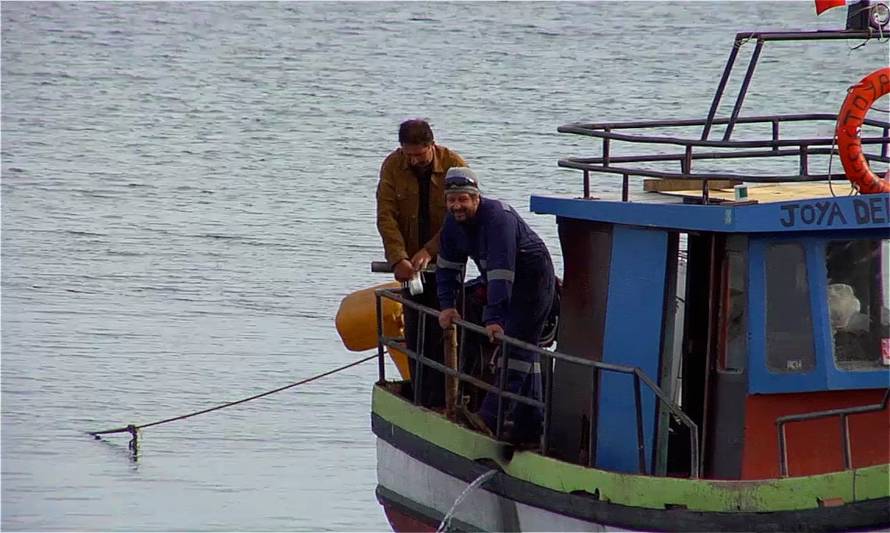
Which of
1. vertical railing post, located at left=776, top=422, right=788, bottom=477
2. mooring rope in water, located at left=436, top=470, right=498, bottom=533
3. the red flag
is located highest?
the red flag

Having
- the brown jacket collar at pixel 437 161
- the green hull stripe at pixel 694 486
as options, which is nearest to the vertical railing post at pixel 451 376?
the green hull stripe at pixel 694 486

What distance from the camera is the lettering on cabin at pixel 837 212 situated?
924 centimetres

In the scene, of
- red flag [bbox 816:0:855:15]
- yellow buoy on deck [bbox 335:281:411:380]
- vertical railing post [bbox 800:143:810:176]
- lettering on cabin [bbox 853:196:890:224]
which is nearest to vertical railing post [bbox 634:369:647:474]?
lettering on cabin [bbox 853:196:890:224]

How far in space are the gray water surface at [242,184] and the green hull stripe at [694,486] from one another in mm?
3085

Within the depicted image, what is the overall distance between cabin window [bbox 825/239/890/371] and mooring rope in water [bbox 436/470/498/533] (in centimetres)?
215

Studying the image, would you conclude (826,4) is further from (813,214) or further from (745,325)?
(745,325)

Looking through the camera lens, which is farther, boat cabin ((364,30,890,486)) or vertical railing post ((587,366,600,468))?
vertical railing post ((587,366,600,468))

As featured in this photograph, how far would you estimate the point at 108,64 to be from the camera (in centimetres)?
→ 4062

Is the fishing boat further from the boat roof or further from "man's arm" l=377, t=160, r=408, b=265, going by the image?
"man's arm" l=377, t=160, r=408, b=265

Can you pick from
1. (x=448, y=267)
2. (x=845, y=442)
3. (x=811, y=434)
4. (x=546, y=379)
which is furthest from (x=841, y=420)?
(x=448, y=267)

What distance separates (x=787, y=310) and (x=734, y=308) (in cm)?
27

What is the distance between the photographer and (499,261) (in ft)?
32.9

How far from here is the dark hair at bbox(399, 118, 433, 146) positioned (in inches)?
426

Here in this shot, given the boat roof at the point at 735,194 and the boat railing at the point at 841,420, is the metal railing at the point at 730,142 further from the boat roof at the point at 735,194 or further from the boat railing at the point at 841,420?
the boat railing at the point at 841,420
